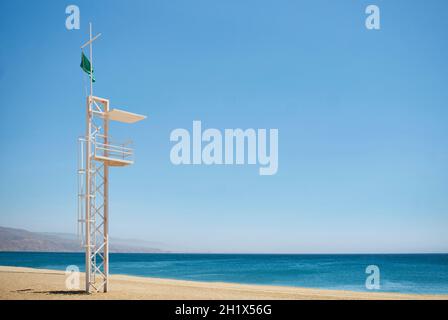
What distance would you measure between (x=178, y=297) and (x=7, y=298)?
273 inches

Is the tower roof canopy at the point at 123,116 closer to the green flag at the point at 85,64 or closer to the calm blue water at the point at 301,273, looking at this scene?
the green flag at the point at 85,64

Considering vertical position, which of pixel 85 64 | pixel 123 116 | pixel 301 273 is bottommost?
pixel 301 273

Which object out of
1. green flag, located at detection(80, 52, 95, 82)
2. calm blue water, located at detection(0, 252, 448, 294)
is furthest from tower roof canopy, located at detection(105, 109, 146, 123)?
calm blue water, located at detection(0, 252, 448, 294)

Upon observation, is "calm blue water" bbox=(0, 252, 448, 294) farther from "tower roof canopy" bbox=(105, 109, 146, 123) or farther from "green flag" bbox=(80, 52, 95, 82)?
"green flag" bbox=(80, 52, 95, 82)

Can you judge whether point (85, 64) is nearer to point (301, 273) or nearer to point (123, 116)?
point (123, 116)

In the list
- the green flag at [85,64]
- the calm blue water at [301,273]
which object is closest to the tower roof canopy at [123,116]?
the green flag at [85,64]

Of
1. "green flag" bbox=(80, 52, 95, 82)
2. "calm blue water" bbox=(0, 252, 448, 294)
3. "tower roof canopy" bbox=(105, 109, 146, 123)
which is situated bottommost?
"calm blue water" bbox=(0, 252, 448, 294)

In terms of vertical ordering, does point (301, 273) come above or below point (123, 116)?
below

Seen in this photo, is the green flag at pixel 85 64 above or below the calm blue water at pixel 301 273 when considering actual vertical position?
above

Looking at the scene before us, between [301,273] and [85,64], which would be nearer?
[85,64]

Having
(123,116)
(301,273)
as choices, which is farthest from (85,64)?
(301,273)

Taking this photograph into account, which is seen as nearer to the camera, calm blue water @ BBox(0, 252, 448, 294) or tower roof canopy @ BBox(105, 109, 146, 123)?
tower roof canopy @ BBox(105, 109, 146, 123)

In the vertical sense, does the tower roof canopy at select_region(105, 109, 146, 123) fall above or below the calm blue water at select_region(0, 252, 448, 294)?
above
